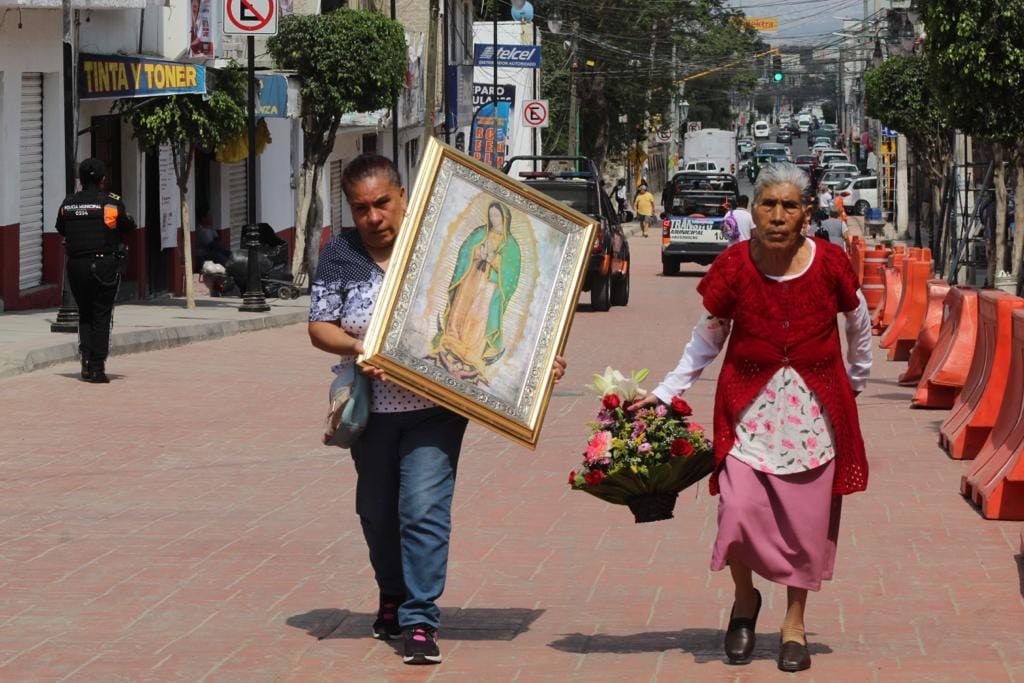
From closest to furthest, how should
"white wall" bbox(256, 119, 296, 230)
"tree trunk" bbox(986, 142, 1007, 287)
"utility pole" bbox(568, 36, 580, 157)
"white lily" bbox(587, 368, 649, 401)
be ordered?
1. "white lily" bbox(587, 368, 649, 401)
2. "tree trunk" bbox(986, 142, 1007, 287)
3. "white wall" bbox(256, 119, 296, 230)
4. "utility pole" bbox(568, 36, 580, 157)

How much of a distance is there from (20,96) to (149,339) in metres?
5.66

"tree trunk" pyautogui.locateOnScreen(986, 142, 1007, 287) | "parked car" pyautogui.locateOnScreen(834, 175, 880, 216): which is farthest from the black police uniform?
"parked car" pyautogui.locateOnScreen(834, 175, 880, 216)

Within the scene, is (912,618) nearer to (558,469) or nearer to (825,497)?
(825,497)

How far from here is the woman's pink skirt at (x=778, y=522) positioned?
19.7ft

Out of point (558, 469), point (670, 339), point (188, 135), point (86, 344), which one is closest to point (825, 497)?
point (558, 469)

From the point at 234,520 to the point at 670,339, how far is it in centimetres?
1344

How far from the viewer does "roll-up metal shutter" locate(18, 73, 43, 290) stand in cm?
2283

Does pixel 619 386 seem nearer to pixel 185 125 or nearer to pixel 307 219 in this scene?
pixel 185 125

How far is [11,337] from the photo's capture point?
695 inches

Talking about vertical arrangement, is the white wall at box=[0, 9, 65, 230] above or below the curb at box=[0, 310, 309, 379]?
above

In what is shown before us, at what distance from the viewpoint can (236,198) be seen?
33469 millimetres

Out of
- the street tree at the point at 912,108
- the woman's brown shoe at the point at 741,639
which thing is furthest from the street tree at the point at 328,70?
the woman's brown shoe at the point at 741,639

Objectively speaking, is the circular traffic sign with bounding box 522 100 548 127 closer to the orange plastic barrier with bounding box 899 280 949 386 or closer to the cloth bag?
the orange plastic barrier with bounding box 899 280 949 386

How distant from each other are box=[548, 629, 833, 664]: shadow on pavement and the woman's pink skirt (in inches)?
17.0
